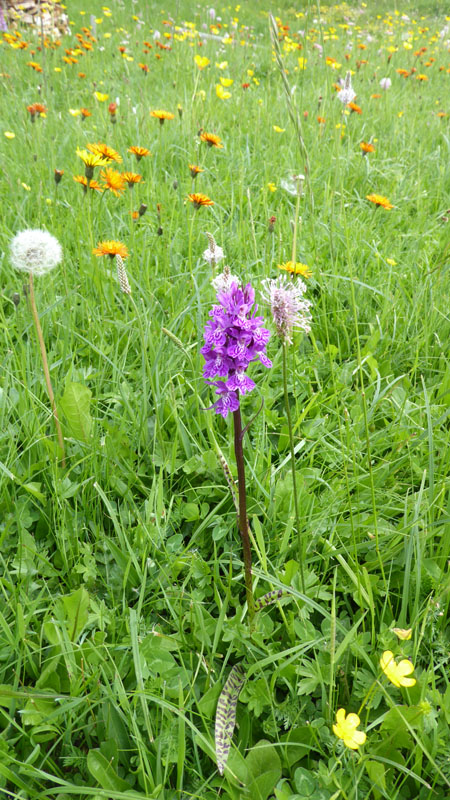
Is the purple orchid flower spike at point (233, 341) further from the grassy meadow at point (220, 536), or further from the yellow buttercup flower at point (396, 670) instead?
the yellow buttercup flower at point (396, 670)

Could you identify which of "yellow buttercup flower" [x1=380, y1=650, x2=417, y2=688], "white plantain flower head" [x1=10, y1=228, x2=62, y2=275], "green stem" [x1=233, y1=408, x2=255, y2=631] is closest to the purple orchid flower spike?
"green stem" [x1=233, y1=408, x2=255, y2=631]

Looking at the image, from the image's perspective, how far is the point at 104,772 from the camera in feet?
2.85

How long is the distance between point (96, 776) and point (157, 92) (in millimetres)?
4749

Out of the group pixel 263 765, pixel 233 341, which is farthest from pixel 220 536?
pixel 233 341

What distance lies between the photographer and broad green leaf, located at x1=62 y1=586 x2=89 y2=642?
1.03 meters

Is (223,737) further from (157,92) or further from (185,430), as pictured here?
(157,92)

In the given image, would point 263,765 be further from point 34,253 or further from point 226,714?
point 34,253

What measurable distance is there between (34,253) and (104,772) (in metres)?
1.21

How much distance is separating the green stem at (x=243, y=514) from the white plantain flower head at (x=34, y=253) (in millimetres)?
813

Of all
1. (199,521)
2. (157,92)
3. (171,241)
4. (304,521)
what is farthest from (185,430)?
(157,92)

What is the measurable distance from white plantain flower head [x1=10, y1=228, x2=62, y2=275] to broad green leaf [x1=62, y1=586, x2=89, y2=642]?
0.84 metres

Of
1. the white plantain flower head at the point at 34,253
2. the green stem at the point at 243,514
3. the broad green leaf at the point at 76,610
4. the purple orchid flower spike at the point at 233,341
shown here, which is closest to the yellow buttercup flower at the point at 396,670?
the green stem at the point at 243,514

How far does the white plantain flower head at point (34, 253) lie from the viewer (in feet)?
4.63

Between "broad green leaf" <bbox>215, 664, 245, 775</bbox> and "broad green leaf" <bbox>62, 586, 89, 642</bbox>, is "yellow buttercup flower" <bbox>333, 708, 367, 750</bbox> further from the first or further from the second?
"broad green leaf" <bbox>62, 586, 89, 642</bbox>
